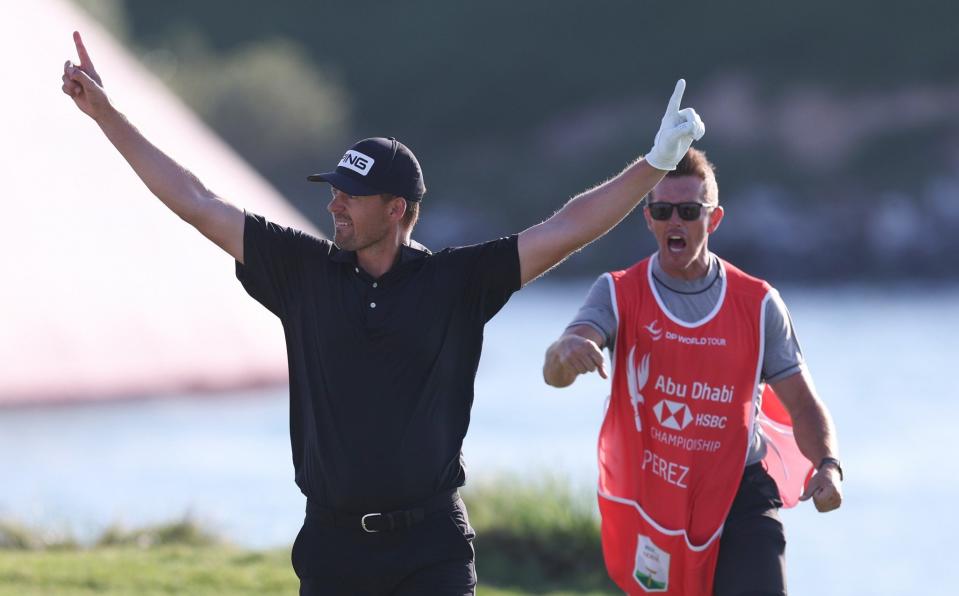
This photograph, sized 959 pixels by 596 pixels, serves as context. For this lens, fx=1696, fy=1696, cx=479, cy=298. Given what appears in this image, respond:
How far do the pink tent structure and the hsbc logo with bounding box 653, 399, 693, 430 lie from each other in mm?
7245

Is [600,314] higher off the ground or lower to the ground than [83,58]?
lower

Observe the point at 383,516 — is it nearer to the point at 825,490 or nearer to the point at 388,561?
the point at 388,561

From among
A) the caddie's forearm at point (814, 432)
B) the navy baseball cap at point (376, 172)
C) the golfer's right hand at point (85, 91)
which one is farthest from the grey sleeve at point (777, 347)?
the golfer's right hand at point (85, 91)

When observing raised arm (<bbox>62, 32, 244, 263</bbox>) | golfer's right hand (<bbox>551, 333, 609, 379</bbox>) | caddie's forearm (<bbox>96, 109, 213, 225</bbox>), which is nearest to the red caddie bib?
golfer's right hand (<bbox>551, 333, 609, 379</bbox>)

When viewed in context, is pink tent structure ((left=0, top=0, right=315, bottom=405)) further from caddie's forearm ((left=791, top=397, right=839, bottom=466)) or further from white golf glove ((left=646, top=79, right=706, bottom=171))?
white golf glove ((left=646, top=79, right=706, bottom=171))

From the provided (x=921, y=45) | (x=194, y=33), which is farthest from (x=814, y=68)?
(x=194, y=33)

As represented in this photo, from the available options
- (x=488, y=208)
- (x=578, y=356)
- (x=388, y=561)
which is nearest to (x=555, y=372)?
(x=578, y=356)

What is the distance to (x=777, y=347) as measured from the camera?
6254mm

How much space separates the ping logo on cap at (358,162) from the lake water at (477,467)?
20.8ft

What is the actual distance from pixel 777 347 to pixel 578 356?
1.11 m

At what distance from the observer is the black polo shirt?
17.4ft

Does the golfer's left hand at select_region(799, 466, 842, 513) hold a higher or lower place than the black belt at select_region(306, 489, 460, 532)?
higher

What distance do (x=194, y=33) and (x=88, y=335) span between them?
6945 centimetres

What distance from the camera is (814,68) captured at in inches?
3054
